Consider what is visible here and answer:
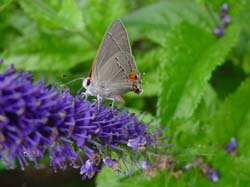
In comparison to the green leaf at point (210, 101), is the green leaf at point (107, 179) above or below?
below

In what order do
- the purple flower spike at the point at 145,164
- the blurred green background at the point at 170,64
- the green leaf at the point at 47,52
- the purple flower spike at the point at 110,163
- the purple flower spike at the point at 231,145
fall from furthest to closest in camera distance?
1. the green leaf at the point at 47,52
2. the purple flower spike at the point at 231,145
3. the blurred green background at the point at 170,64
4. the purple flower spike at the point at 145,164
5. the purple flower spike at the point at 110,163

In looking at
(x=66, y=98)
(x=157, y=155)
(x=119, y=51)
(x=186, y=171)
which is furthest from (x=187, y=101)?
(x=66, y=98)

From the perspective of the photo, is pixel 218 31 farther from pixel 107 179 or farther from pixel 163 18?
pixel 107 179

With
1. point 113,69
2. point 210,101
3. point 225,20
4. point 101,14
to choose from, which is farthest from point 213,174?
point 101,14

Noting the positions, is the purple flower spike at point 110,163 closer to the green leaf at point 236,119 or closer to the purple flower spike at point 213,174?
the purple flower spike at point 213,174

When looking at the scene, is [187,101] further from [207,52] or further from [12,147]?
[12,147]

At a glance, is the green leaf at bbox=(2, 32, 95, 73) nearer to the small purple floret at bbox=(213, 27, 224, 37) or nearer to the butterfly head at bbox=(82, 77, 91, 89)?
the small purple floret at bbox=(213, 27, 224, 37)

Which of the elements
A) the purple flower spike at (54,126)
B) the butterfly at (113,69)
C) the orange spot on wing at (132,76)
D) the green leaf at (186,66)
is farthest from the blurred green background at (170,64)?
the purple flower spike at (54,126)
